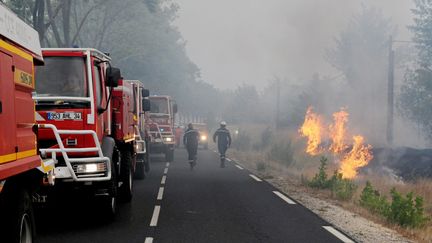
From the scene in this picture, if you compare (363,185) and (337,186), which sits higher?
(337,186)

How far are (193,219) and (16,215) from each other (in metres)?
4.77

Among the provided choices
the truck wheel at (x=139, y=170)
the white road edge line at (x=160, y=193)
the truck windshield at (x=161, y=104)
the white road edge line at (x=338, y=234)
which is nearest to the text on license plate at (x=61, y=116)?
the white road edge line at (x=160, y=193)

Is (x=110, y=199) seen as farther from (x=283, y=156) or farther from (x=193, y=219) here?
(x=283, y=156)

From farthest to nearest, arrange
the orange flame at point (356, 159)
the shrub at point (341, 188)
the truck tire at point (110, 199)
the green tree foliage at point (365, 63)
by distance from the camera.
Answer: the green tree foliage at point (365, 63)
the orange flame at point (356, 159)
the shrub at point (341, 188)
the truck tire at point (110, 199)

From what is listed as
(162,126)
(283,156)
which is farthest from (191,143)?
(283,156)

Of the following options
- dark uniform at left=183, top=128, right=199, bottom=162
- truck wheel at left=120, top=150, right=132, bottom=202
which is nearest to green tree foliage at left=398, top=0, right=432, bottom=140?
dark uniform at left=183, top=128, right=199, bottom=162

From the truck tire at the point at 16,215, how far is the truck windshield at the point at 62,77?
3470mm

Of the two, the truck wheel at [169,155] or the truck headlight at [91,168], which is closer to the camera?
the truck headlight at [91,168]

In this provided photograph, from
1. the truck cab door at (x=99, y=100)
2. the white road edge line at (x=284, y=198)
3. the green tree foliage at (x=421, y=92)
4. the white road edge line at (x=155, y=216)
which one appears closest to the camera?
the truck cab door at (x=99, y=100)

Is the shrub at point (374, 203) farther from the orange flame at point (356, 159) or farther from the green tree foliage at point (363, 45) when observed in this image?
the green tree foliage at point (363, 45)

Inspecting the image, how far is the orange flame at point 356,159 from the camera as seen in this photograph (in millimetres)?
20752

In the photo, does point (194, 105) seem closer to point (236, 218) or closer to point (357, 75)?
point (357, 75)

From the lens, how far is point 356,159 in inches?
856

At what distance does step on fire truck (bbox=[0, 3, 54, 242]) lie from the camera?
468cm
